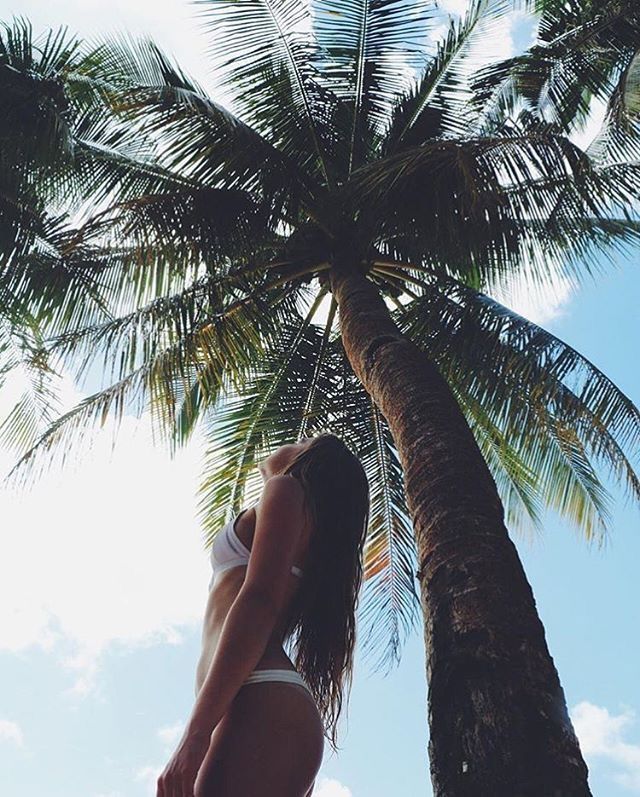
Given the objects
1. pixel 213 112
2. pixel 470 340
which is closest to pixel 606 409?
pixel 470 340

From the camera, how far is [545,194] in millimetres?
7680

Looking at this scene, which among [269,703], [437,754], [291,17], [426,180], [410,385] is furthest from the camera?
[291,17]

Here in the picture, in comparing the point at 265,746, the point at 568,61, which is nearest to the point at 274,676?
the point at 265,746

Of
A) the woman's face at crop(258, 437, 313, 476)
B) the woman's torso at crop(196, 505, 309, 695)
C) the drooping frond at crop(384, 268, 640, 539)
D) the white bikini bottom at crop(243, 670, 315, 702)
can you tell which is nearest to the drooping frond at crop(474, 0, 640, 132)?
the drooping frond at crop(384, 268, 640, 539)

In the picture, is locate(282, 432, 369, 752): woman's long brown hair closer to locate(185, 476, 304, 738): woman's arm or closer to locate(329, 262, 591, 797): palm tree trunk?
locate(185, 476, 304, 738): woman's arm

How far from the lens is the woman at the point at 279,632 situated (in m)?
2.21

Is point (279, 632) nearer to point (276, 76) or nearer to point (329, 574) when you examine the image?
point (329, 574)

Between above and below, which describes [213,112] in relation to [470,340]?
above

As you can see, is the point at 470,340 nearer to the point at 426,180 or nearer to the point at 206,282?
the point at 426,180

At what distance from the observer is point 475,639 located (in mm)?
3051

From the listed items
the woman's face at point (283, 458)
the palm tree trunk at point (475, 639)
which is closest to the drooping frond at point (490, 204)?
the palm tree trunk at point (475, 639)

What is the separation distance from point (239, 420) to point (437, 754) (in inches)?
312

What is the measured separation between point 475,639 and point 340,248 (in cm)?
579

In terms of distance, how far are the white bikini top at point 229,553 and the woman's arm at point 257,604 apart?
0.71ft
